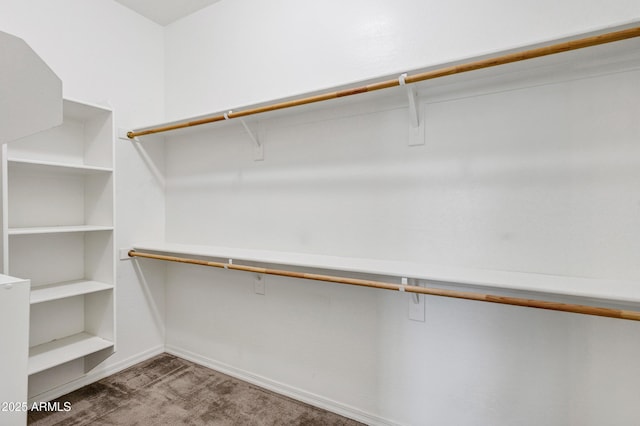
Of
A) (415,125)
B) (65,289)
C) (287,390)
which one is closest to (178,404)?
(287,390)

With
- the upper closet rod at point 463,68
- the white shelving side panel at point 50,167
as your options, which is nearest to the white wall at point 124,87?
the white shelving side panel at point 50,167

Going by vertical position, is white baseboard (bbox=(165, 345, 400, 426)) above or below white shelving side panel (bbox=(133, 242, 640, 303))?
below

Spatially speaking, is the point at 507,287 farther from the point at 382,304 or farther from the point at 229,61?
the point at 229,61

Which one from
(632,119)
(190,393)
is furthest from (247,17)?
(190,393)

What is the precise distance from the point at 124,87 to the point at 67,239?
1094mm

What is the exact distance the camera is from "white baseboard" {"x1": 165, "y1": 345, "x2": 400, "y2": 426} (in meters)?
1.70

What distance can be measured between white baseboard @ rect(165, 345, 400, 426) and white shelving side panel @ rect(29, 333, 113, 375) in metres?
0.60

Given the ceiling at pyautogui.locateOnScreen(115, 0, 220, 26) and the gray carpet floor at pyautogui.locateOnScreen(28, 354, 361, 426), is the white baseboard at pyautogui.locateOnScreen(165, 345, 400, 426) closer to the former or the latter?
the gray carpet floor at pyautogui.locateOnScreen(28, 354, 361, 426)

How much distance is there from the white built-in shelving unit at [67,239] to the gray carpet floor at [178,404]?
8.6 inches

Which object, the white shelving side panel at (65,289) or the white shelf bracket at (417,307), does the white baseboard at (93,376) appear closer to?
the white shelving side panel at (65,289)

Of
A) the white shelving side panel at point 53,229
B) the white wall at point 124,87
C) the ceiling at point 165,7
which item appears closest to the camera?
the white shelving side panel at point 53,229

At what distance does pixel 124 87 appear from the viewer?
229 cm

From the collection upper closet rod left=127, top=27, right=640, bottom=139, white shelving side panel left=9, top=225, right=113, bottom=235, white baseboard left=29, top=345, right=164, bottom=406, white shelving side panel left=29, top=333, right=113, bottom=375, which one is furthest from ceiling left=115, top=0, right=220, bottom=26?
white baseboard left=29, top=345, right=164, bottom=406

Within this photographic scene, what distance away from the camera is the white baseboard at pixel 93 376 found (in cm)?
188
